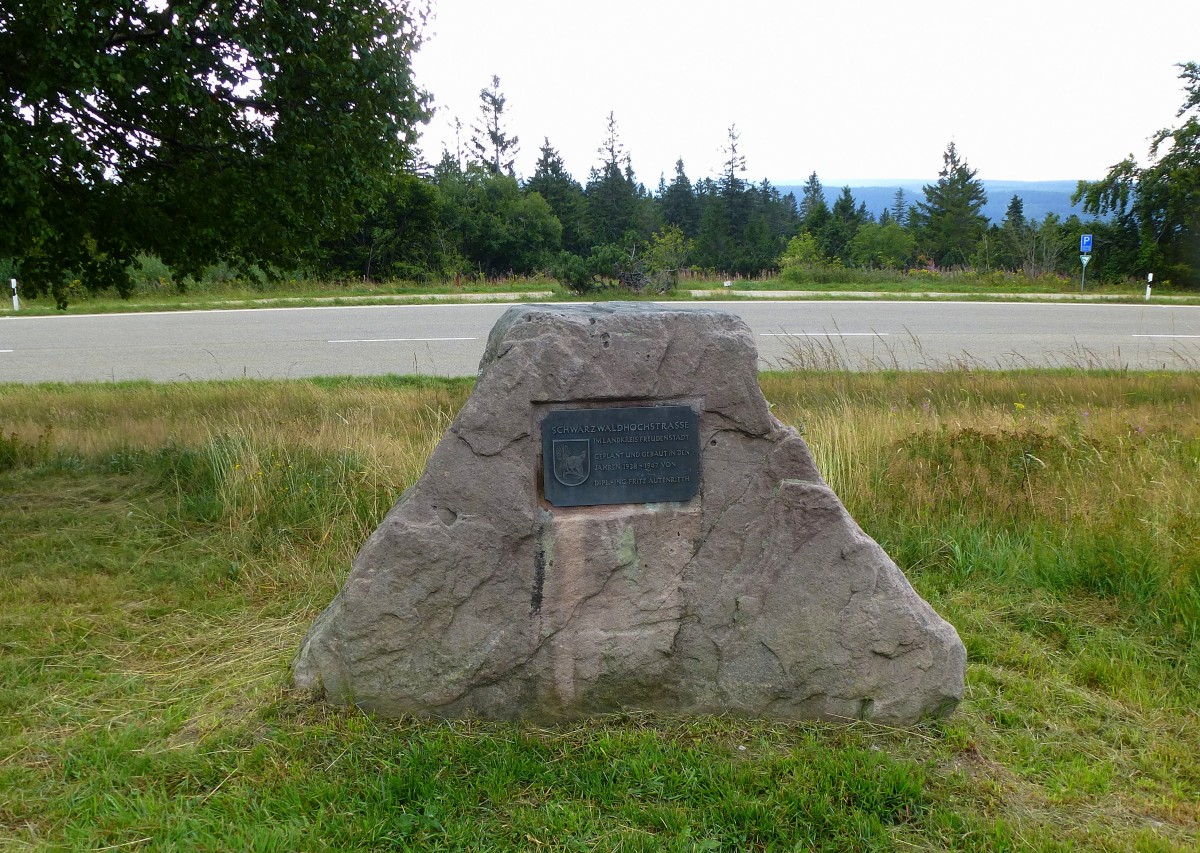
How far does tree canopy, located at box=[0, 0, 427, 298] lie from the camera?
4.63 metres

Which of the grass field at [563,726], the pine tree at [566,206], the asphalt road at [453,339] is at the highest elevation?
the pine tree at [566,206]

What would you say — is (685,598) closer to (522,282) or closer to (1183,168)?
(522,282)

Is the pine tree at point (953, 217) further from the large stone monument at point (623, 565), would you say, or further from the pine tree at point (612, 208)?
the large stone monument at point (623, 565)

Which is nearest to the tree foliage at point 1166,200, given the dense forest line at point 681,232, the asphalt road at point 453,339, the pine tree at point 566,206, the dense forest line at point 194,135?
the dense forest line at point 681,232

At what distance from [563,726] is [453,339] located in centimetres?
971

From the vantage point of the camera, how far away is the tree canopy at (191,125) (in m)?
4.63

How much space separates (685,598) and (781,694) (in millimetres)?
492

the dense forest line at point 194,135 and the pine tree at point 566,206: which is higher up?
the pine tree at point 566,206

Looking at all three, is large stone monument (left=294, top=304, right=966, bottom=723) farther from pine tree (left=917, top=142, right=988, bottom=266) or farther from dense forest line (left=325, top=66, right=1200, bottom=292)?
pine tree (left=917, top=142, right=988, bottom=266)

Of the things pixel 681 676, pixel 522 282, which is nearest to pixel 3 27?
pixel 681 676

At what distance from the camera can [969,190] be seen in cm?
4912

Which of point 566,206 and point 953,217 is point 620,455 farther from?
point 953,217

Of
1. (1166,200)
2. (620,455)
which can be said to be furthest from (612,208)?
(620,455)

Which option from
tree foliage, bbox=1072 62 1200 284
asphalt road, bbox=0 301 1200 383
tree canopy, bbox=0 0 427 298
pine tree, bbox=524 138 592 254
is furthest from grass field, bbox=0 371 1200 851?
pine tree, bbox=524 138 592 254
